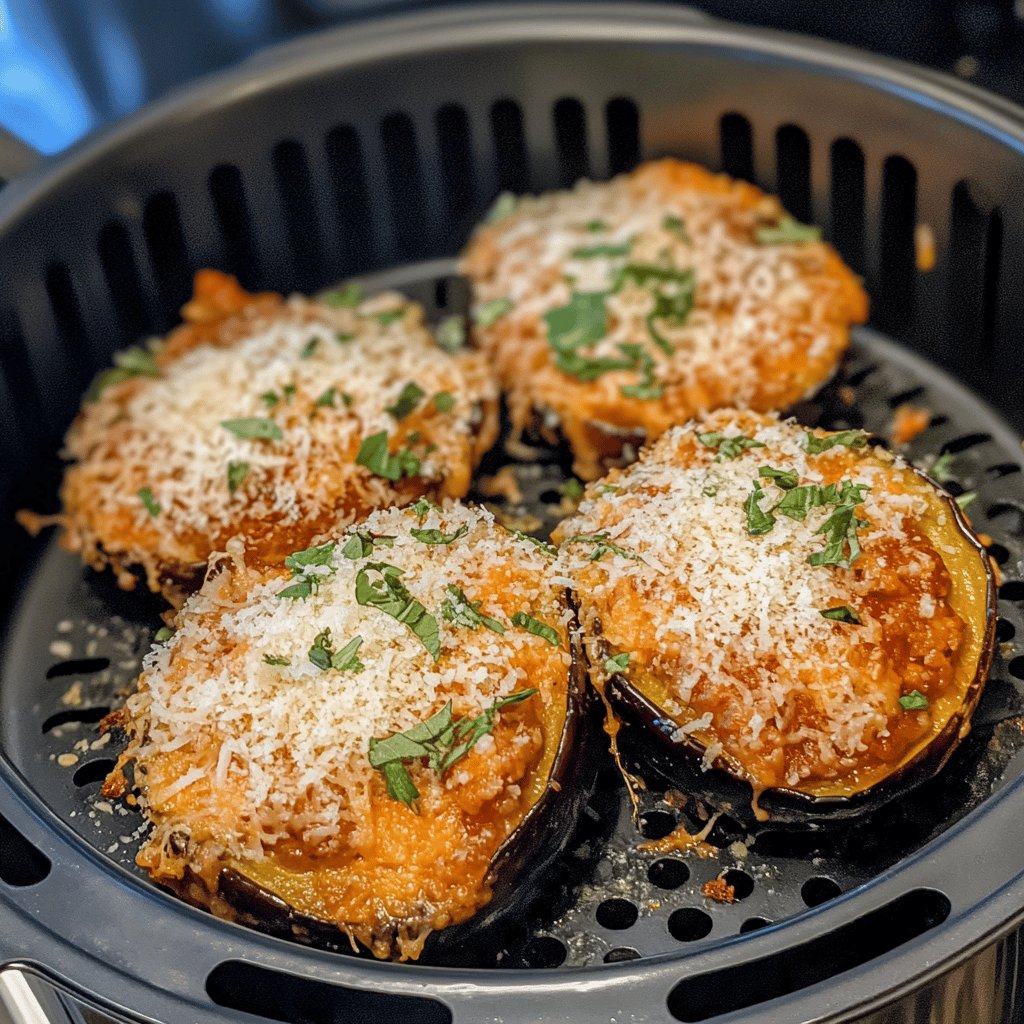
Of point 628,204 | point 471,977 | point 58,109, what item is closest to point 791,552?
point 471,977

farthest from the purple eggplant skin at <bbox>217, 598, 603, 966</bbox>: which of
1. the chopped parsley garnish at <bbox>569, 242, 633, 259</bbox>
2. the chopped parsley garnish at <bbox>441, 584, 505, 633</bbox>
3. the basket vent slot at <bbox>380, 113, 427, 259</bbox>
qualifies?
the basket vent slot at <bbox>380, 113, 427, 259</bbox>

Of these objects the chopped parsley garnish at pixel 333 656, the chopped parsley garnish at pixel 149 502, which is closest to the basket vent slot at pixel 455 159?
the chopped parsley garnish at pixel 149 502

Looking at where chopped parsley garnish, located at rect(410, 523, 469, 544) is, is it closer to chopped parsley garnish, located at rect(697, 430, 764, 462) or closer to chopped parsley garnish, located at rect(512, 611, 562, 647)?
chopped parsley garnish, located at rect(512, 611, 562, 647)

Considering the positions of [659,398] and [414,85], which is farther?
[414,85]

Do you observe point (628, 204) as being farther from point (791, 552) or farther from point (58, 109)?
point (58, 109)

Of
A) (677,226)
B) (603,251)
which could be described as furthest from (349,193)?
(677,226)

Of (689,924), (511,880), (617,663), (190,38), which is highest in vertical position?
(190,38)

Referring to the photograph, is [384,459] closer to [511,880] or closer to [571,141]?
[511,880]
